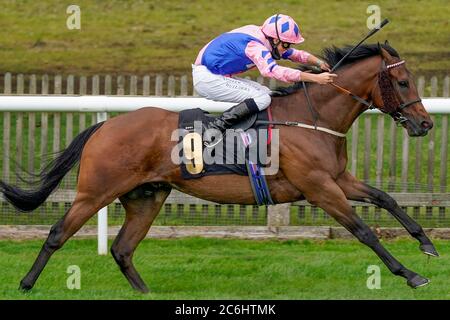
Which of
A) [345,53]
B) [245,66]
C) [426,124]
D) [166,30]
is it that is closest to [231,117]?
[245,66]

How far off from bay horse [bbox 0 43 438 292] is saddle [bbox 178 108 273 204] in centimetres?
6

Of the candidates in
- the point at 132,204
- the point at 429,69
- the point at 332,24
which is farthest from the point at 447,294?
the point at 332,24

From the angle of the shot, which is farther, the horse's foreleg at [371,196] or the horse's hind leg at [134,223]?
the horse's hind leg at [134,223]

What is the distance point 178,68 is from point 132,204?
26.2 ft

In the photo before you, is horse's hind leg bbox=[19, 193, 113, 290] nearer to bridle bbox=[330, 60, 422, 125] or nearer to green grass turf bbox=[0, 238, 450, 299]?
green grass turf bbox=[0, 238, 450, 299]

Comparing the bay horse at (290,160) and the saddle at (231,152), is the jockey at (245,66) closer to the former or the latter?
the saddle at (231,152)

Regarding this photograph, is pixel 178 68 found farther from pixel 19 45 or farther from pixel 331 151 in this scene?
pixel 331 151

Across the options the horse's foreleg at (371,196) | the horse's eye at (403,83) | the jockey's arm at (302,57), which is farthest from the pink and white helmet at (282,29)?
the horse's foreleg at (371,196)

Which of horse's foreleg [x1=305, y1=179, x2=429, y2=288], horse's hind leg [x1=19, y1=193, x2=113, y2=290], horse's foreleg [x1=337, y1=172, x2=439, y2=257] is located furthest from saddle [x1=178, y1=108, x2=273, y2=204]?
horse's hind leg [x1=19, y1=193, x2=113, y2=290]

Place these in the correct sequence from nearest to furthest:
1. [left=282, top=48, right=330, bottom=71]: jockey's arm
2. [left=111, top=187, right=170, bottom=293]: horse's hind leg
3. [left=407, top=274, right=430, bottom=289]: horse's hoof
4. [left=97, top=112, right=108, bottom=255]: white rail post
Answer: [left=407, top=274, right=430, bottom=289]: horse's hoof
[left=111, top=187, right=170, bottom=293]: horse's hind leg
[left=282, top=48, right=330, bottom=71]: jockey's arm
[left=97, top=112, right=108, bottom=255]: white rail post

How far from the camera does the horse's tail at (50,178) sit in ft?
25.8

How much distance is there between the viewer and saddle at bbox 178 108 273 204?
298 inches

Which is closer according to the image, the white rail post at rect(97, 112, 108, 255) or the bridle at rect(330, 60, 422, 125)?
the bridle at rect(330, 60, 422, 125)
